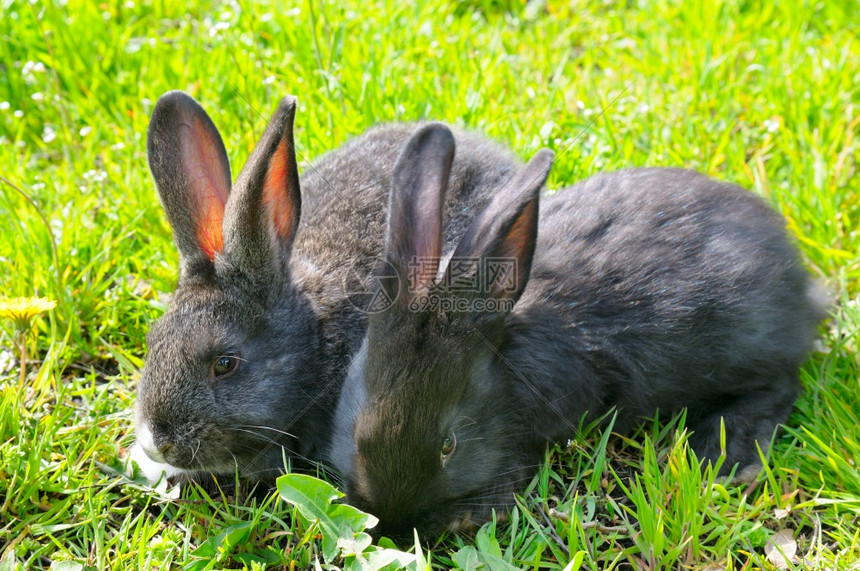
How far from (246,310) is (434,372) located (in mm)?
978

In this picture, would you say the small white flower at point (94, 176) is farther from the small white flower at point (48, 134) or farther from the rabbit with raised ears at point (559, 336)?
the rabbit with raised ears at point (559, 336)

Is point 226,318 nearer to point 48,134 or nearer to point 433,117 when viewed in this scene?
point 433,117

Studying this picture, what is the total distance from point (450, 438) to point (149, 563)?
1300 millimetres

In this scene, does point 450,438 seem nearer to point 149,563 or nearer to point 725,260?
point 149,563

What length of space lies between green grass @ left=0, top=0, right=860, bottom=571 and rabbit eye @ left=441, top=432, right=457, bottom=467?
371 mm

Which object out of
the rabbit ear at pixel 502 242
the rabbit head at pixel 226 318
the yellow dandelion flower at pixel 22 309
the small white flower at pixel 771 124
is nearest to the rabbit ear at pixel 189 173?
the rabbit head at pixel 226 318

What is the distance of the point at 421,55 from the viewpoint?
677cm

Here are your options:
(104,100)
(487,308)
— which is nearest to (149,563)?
(487,308)

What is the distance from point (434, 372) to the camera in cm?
395

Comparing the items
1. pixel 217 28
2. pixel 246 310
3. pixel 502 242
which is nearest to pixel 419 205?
pixel 502 242

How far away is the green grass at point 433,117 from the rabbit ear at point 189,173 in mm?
782

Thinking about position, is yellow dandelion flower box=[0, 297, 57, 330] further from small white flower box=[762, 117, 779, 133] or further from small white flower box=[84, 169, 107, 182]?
small white flower box=[762, 117, 779, 133]

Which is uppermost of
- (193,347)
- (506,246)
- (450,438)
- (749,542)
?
(506,246)

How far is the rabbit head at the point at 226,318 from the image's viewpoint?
418 centimetres
